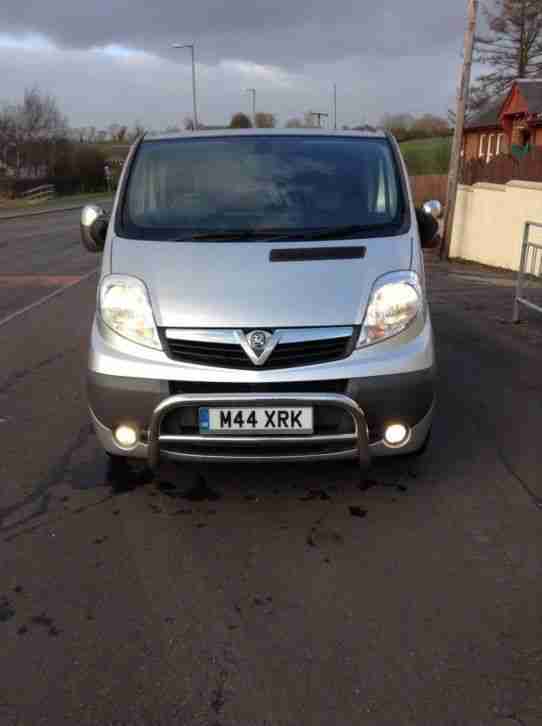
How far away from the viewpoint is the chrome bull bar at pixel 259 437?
374cm

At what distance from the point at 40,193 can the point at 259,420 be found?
55.6 metres

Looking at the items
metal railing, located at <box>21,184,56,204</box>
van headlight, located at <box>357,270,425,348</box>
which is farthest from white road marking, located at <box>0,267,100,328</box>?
metal railing, located at <box>21,184,56,204</box>

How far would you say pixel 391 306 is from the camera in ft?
13.2

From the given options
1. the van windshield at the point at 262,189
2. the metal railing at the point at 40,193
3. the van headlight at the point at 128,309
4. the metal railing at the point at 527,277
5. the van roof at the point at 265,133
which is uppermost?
the van roof at the point at 265,133

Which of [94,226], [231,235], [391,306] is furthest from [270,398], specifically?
[94,226]

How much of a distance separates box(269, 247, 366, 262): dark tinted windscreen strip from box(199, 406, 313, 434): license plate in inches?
35.0

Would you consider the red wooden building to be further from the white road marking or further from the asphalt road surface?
the asphalt road surface

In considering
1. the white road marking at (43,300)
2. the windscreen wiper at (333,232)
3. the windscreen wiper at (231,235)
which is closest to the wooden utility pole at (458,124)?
the white road marking at (43,300)

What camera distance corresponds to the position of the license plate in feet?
12.3

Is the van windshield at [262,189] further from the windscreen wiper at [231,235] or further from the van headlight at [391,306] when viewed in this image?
the van headlight at [391,306]

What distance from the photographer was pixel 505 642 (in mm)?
2986

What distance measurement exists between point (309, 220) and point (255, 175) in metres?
0.56

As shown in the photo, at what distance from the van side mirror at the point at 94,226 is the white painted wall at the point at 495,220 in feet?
33.9

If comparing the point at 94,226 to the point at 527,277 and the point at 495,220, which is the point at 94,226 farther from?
the point at 495,220
